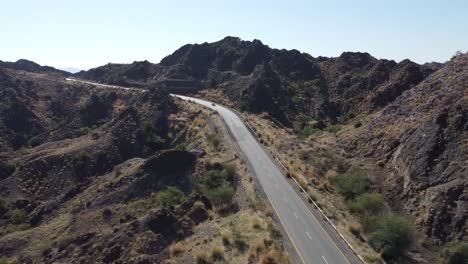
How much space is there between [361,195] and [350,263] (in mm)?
16089

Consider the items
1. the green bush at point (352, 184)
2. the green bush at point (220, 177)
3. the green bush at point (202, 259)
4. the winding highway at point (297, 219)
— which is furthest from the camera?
the green bush at point (220, 177)

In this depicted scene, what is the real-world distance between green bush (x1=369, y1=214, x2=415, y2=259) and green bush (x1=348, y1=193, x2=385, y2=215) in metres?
5.43

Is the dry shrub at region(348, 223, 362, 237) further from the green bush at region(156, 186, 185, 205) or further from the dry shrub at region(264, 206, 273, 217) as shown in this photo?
the green bush at region(156, 186, 185, 205)

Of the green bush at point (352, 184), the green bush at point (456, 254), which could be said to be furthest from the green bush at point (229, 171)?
the green bush at point (456, 254)

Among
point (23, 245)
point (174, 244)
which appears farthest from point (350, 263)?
point (23, 245)

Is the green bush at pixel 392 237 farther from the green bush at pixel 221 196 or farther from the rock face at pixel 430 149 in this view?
the green bush at pixel 221 196

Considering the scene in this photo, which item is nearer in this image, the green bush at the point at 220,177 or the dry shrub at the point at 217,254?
the dry shrub at the point at 217,254

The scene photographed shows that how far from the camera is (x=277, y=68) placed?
132 meters

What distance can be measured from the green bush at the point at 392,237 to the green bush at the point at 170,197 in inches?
902

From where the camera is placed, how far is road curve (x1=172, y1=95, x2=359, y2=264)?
32.6m

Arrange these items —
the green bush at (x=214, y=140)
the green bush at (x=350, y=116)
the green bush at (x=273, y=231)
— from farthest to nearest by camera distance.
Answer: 1. the green bush at (x=350, y=116)
2. the green bush at (x=214, y=140)
3. the green bush at (x=273, y=231)

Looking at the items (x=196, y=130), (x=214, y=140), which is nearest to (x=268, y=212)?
(x=214, y=140)

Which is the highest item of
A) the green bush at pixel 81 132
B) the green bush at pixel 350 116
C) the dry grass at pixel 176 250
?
the green bush at pixel 350 116

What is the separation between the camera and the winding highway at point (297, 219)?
1281 inches
